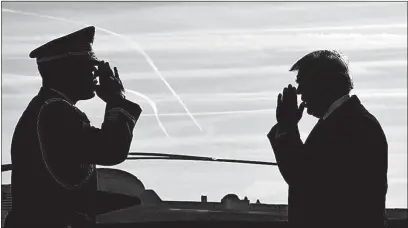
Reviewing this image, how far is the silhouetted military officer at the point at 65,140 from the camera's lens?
5.62 meters

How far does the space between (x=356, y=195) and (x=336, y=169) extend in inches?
7.9

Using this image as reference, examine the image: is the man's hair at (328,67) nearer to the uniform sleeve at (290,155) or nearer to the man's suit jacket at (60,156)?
the uniform sleeve at (290,155)

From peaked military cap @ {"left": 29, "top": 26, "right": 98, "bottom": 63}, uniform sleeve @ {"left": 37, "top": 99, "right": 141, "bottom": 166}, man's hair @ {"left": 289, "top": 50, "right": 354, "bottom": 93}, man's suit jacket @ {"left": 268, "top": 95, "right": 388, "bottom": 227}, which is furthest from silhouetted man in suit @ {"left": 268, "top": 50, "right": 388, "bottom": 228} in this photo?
peaked military cap @ {"left": 29, "top": 26, "right": 98, "bottom": 63}

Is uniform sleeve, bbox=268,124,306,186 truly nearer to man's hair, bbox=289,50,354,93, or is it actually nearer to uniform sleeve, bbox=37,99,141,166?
man's hair, bbox=289,50,354,93

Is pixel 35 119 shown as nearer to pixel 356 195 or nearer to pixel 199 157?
pixel 199 157

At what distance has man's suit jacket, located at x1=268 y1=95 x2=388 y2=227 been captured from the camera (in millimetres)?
5520

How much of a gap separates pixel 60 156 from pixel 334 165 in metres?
1.72

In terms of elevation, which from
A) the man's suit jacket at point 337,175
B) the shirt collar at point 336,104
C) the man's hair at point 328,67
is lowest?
the man's suit jacket at point 337,175

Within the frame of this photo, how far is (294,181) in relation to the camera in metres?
5.53

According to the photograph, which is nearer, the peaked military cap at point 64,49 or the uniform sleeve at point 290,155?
the uniform sleeve at point 290,155

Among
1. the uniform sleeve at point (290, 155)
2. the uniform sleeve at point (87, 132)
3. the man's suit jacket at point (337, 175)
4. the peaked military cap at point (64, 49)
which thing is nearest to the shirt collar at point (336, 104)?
the man's suit jacket at point (337, 175)

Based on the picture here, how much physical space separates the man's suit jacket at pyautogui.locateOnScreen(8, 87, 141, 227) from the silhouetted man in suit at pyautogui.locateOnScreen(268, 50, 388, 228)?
100 cm

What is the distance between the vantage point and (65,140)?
5.66 m

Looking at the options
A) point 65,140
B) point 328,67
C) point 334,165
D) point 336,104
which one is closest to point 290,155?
point 334,165
